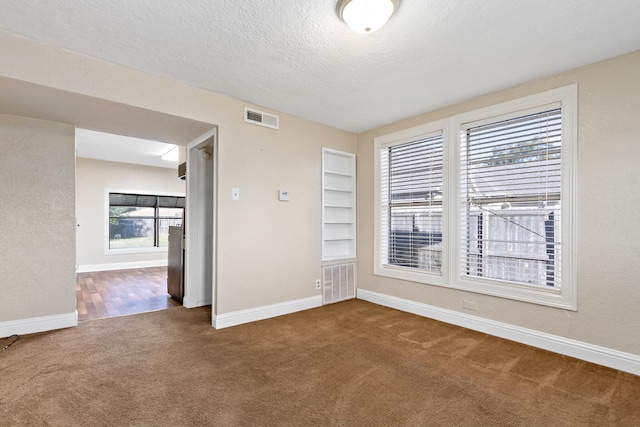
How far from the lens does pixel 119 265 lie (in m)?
7.20

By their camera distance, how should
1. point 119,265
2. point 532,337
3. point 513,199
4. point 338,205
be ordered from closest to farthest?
1. point 532,337
2. point 513,199
3. point 338,205
4. point 119,265

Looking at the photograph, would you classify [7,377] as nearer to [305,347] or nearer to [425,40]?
[305,347]

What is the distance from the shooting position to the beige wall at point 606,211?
2.34 meters

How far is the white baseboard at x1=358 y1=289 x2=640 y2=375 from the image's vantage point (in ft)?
7.72

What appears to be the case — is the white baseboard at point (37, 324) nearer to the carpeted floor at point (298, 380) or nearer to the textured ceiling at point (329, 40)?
the carpeted floor at point (298, 380)

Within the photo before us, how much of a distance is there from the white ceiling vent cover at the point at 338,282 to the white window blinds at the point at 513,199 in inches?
65.1

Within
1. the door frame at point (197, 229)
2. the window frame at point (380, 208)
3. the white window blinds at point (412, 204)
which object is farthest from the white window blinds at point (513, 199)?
the door frame at point (197, 229)

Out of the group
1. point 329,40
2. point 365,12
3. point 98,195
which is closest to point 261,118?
point 329,40

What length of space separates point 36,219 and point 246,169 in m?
2.19

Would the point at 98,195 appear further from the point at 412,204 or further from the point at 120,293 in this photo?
the point at 412,204

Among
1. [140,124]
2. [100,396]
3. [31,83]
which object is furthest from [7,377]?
[140,124]

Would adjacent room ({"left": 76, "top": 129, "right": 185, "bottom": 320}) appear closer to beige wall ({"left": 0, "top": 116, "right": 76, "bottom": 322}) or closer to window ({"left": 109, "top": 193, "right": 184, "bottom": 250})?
window ({"left": 109, "top": 193, "right": 184, "bottom": 250})

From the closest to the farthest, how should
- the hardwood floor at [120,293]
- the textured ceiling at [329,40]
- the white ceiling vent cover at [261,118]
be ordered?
the textured ceiling at [329,40], the white ceiling vent cover at [261,118], the hardwood floor at [120,293]

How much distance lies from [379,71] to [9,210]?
12.7 ft
